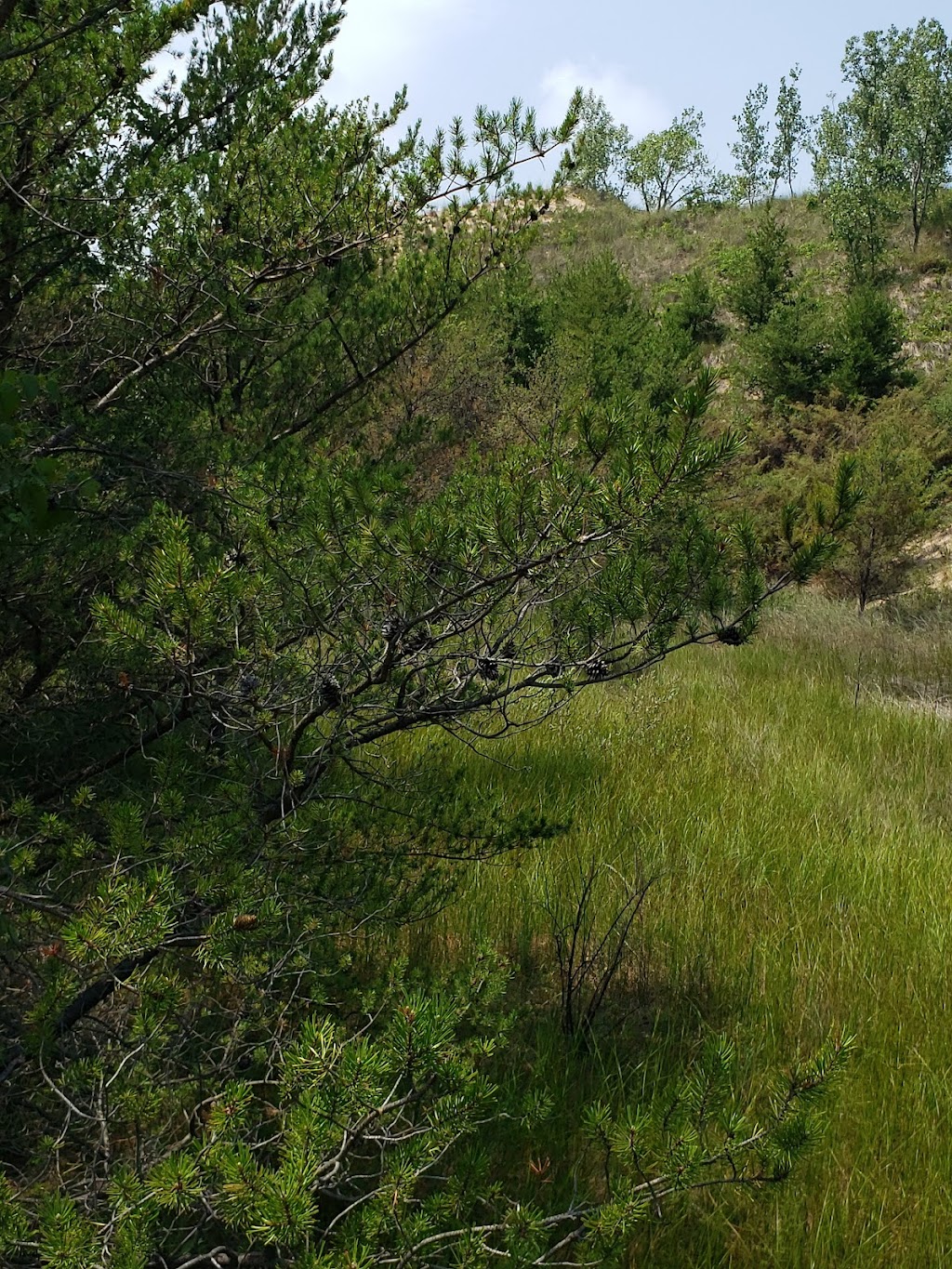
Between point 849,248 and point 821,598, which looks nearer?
point 821,598

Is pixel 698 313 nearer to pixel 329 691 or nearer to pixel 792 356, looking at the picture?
pixel 792 356

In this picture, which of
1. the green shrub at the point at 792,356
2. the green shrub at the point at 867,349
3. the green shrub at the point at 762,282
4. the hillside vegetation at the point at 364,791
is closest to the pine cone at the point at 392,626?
the hillside vegetation at the point at 364,791

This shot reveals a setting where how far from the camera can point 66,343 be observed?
324 centimetres

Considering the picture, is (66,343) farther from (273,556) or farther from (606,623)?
(606,623)

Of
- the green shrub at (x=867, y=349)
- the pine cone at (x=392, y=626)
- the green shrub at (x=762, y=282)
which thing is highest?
the green shrub at (x=762, y=282)

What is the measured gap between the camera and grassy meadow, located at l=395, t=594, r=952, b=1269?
182 cm

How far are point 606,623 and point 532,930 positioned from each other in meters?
1.41

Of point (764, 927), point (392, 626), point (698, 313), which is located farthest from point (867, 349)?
point (392, 626)

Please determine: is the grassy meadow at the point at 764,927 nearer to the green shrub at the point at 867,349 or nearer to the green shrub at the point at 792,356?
the green shrub at the point at 867,349

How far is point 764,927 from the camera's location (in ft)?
9.78

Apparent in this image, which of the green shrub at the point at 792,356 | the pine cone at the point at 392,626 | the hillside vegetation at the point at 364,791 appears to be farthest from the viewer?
the green shrub at the point at 792,356

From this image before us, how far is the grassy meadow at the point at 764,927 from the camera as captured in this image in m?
1.82

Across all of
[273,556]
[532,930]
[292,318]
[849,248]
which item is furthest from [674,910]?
[849,248]

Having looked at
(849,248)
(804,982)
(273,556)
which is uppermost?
(849,248)
